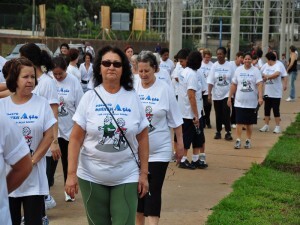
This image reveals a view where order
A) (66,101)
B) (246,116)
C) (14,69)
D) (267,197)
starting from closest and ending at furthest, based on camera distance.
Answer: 1. (14,69)
2. (66,101)
3. (267,197)
4. (246,116)

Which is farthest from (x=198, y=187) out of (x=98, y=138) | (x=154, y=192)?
(x=98, y=138)

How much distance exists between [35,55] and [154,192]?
6.03 feet

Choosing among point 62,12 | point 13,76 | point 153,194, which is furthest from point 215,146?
point 62,12

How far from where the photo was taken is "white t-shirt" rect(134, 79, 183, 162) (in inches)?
271

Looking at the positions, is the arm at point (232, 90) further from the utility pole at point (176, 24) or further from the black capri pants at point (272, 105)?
the utility pole at point (176, 24)

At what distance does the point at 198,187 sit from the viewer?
32.7 ft

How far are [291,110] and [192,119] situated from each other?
38.1 ft

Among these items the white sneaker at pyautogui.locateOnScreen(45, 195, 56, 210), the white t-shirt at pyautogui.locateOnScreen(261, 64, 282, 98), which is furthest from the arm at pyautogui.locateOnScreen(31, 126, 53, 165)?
the white t-shirt at pyautogui.locateOnScreen(261, 64, 282, 98)

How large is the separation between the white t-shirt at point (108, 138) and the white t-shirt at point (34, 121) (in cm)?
56

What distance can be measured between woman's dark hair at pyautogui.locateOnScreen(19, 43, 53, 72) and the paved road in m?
1.82

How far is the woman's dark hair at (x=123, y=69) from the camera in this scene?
5.61 meters

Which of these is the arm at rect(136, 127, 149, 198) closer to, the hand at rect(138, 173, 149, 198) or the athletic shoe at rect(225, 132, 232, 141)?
the hand at rect(138, 173, 149, 198)

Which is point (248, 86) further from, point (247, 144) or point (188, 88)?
point (188, 88)

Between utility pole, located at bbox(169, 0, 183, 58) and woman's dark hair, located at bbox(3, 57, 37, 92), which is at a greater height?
utility pole, located at bbox(169, 0, 183, 58)
